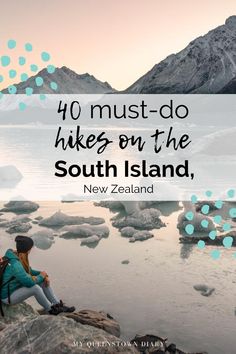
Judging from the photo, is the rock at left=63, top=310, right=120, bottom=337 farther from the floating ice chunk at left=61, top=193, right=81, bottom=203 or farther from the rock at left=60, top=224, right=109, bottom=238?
the floating ice chunk at left=61, top=193, right=81, bottom=203

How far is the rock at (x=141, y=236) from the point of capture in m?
14.0

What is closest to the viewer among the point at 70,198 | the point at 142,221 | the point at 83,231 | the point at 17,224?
the point at 83,231

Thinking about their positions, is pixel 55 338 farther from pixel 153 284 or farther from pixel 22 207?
pixel 22 207

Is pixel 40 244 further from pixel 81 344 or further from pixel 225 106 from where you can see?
pixel 225 106

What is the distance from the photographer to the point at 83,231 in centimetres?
1444

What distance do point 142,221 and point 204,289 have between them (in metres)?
5.21

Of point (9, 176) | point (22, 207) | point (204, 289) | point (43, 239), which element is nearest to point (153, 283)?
point (204, 289)

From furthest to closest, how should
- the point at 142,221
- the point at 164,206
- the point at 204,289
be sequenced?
1. the point at 164,206
2. the point at 142,221
3. the point at 204,289

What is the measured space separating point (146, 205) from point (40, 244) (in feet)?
19.6

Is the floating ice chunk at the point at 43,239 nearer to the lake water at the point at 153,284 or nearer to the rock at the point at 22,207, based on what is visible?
the lake water at the point at 153,284

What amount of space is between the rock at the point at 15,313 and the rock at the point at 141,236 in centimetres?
615

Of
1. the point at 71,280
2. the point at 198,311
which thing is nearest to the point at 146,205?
the point at 71,280

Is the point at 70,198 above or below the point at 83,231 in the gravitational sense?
above

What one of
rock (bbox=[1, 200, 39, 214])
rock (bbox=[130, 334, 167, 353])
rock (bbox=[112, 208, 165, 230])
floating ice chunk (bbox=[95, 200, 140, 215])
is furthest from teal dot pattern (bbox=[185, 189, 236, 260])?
rock (bbox=[1, 200, 39, 214])
